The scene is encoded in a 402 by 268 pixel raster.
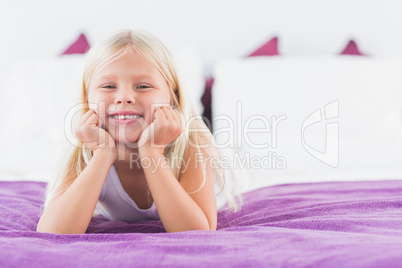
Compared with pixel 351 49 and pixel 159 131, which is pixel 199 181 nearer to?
pixel 159 131

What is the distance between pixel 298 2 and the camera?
7.68 feet

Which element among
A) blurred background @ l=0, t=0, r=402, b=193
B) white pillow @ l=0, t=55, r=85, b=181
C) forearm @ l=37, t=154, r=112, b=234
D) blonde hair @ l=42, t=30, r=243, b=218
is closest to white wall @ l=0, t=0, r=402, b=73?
blurred background @ l=0, t=0, r=402, b=193

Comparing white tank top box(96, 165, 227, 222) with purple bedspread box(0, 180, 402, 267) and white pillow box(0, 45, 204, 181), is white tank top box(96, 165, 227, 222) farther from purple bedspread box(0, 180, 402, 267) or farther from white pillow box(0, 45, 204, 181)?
white pillow box(0, 45, 204, 181)

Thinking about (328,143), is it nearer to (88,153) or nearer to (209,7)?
(88,153)

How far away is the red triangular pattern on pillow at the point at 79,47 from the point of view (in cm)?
217

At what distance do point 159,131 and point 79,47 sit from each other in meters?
1.44

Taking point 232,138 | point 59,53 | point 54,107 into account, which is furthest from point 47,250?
point 59,53

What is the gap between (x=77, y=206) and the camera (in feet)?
2.82

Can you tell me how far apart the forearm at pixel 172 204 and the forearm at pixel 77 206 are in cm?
11

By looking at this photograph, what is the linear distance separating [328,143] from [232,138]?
0.39 m

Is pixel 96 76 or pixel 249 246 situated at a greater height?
pixel 96 76

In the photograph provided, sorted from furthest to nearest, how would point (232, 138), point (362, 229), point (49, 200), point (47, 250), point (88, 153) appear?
point (232, 138)
point (88, 153)
point (49, 200)
point (362, 229)
point (47, 250)

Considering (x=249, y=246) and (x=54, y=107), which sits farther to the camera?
(x=54, y=107)

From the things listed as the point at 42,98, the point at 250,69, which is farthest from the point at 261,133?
the point at 42,98
